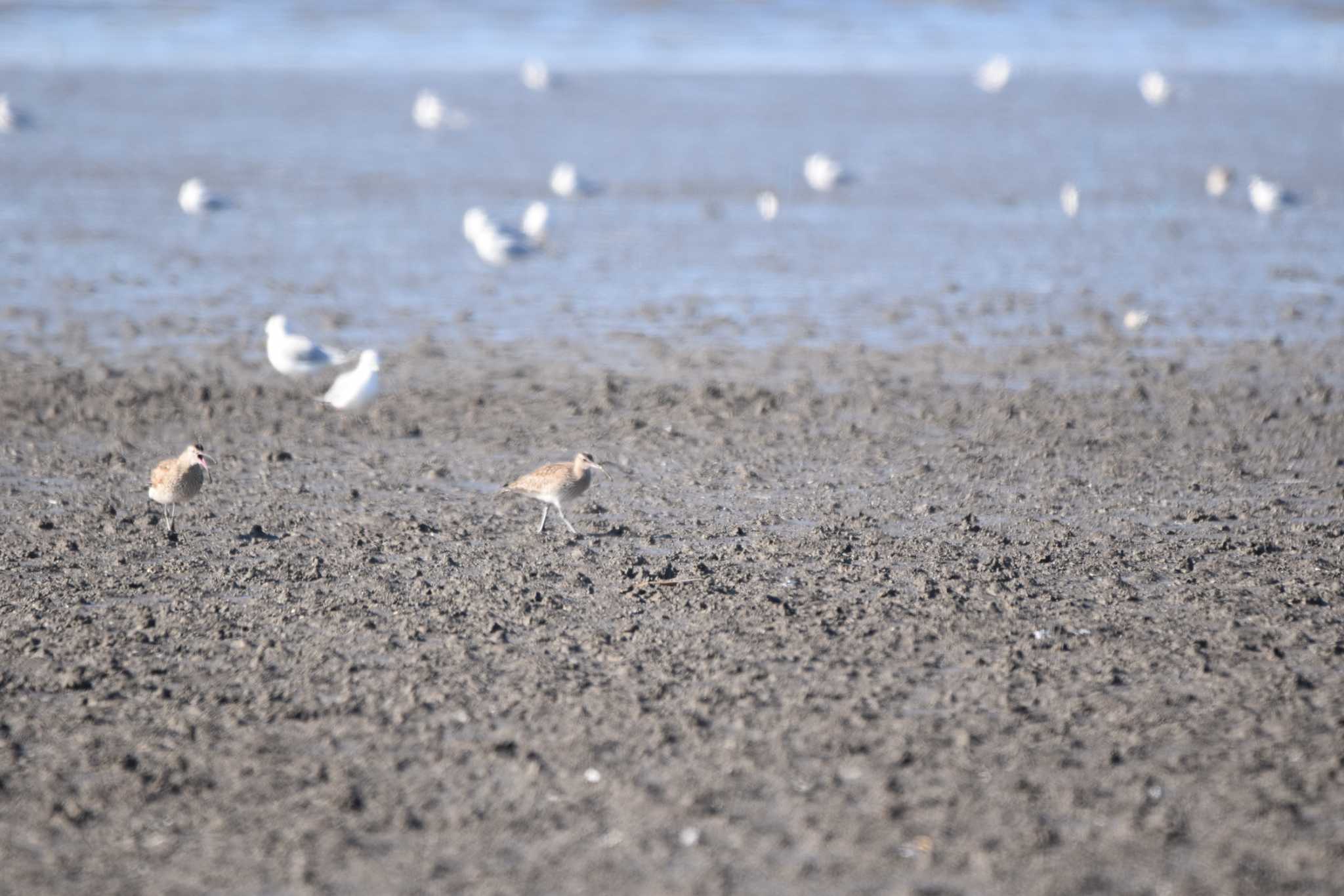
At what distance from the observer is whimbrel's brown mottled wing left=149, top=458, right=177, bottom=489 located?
330 inches

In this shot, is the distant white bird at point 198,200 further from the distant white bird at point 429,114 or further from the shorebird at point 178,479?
the shorebird at point 178,479

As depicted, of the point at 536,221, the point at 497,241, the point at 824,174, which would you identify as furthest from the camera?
the point at 824,174

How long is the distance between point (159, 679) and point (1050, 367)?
7.67m

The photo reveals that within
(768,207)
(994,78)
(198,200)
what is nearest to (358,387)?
(198,200)

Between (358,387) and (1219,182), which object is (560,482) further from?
(1219,182)

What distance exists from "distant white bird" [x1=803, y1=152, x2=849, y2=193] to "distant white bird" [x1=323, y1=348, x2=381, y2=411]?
10924 millimetres

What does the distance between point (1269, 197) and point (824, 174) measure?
5232mm

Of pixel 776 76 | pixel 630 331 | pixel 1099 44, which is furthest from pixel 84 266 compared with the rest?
pixel 1099 44

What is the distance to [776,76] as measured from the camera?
33.5 m

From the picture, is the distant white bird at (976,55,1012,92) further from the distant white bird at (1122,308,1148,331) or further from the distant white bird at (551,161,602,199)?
the distant white bird at (1122,308,1148,331)

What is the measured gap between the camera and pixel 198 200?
18.1 metres

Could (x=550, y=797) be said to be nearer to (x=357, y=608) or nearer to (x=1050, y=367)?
(x=357, y=608)

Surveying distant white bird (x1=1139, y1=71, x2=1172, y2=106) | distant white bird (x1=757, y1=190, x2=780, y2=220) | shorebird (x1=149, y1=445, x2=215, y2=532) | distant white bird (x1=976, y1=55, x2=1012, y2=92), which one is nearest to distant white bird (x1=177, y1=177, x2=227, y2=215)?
distant white bird (x1=757, y1=190, x2=780, y2=220)

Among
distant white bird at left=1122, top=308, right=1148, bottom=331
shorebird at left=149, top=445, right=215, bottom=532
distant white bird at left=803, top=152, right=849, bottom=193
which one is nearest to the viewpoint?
shorebird at left=149, top=445, right=215, bottom=532
